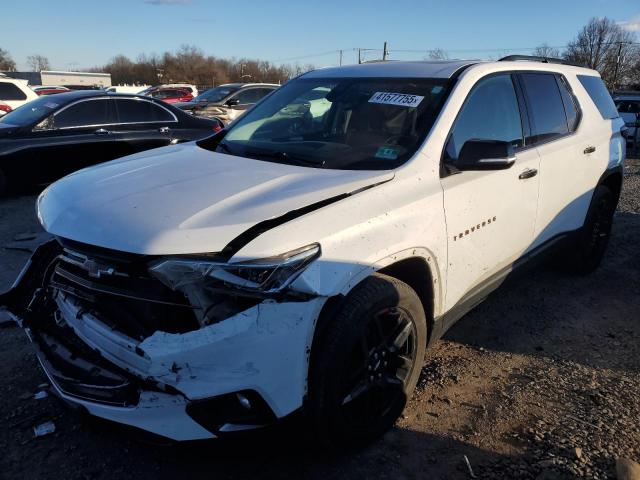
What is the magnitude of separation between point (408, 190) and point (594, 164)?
263cm

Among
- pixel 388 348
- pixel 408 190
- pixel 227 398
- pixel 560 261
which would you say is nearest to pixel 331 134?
pixel 408 190

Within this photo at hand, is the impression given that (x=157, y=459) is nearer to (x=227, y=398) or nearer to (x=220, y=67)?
(x=227, y=398)

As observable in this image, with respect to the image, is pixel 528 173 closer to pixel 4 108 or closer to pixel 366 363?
pixel 366 363

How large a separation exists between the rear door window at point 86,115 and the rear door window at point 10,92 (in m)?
5.89

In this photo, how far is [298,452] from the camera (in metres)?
2.61

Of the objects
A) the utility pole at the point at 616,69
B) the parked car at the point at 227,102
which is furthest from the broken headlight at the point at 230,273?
the utility pole at the point at 616,69

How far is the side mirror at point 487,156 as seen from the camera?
111 inches

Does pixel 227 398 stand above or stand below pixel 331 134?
below

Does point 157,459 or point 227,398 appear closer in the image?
point 227,398

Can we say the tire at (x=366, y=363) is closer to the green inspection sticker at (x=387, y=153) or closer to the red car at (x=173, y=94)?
the green inspection sticker at (x=387, y=153)

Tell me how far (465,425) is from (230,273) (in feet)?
5.41

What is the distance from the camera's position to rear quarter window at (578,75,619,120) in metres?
4.63

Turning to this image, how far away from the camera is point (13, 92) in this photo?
12430 mm

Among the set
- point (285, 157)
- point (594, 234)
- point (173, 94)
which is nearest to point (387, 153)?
point (285, 157)
